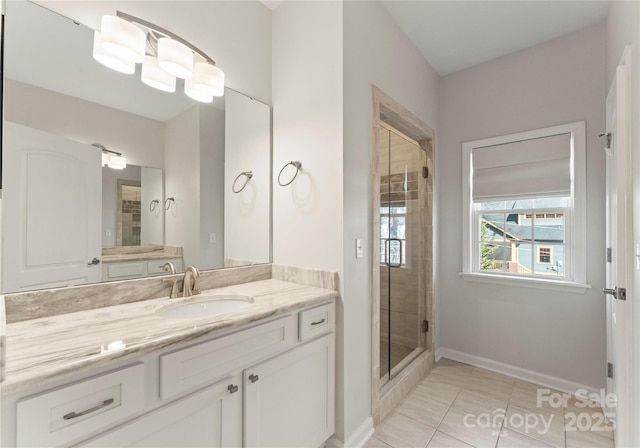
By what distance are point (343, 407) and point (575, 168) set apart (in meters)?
2.49

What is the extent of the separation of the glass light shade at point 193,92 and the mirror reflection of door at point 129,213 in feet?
1.99

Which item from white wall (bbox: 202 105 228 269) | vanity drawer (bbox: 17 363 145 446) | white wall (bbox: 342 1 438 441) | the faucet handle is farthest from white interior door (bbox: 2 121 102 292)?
white wall (bbox: 342 1 438 441)

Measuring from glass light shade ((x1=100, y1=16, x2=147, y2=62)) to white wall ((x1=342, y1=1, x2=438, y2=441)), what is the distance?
1.07m

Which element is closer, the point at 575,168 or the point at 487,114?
the point at 575,168

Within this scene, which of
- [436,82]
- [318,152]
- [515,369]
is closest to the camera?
[318,152]

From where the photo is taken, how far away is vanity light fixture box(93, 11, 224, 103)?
134cm

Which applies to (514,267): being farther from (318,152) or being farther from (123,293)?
(123,293)

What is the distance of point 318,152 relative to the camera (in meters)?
1.81

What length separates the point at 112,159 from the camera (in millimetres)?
1418

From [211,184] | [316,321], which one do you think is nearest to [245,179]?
[211,184]

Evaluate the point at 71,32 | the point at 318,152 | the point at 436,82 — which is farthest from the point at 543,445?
the point at 71,32

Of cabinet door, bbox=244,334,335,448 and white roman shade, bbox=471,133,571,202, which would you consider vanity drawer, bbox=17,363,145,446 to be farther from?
white roman shade, bbox=471,133,571,202

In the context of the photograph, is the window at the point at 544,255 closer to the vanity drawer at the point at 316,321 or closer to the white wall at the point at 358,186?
the white wall at the point at 358,186

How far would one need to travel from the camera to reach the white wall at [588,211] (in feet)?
7.33
